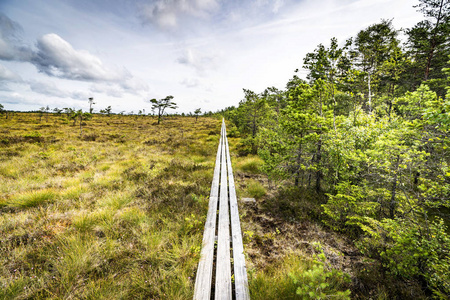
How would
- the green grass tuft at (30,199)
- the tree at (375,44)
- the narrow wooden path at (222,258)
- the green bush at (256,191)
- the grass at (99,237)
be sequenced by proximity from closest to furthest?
the grass at (99,237)
the narrow wooden path at (222,258)
the green grass tuft at (30,199)
the green bush at (256,191)
the tree at (375,44)

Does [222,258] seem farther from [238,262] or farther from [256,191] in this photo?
[256,191]

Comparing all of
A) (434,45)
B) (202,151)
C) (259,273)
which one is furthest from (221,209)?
(434,45)

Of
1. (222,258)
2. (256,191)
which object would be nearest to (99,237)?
(222,258)

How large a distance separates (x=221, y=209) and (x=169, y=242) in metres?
1.98

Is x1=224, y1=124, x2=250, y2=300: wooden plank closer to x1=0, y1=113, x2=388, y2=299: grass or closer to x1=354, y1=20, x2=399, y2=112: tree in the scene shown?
x1=0, y1=113, x2=388, y2=299: grass

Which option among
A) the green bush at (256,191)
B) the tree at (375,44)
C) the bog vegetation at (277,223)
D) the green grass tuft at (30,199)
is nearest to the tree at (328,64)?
the bog vegetation at (277,223)

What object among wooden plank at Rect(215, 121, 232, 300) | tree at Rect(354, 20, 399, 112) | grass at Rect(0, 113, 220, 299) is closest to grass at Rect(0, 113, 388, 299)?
grass at Rect(0, 113, 220, 299)

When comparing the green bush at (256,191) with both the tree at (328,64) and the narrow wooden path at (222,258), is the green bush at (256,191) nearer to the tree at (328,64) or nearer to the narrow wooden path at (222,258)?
the narrow wooden path at (222,258)

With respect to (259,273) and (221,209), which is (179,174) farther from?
(259,273)

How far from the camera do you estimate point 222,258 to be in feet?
11.2

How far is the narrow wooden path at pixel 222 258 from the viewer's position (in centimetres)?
275

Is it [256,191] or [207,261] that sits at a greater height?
[256,191]

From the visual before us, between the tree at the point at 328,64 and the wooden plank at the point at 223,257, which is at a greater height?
the tree at the point at 328,64

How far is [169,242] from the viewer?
368 cm
